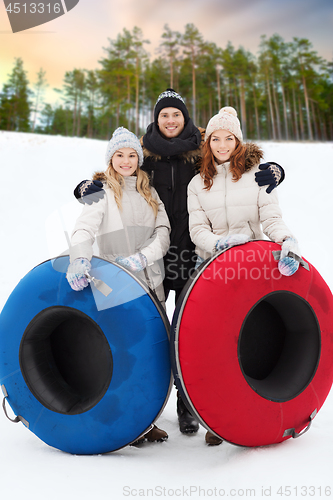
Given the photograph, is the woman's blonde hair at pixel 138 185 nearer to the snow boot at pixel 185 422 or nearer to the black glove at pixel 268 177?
the black glove at pixel 268 177

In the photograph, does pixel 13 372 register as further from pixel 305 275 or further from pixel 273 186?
pixel 273 186

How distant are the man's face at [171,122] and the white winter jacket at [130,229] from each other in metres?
0.50

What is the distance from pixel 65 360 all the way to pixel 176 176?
4.74ft

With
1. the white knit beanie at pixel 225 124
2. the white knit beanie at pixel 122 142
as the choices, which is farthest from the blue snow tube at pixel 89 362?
the white knit beanie at pixel 225 124

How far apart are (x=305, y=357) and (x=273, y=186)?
3.34 feet

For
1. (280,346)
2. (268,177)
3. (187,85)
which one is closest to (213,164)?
(268,177)

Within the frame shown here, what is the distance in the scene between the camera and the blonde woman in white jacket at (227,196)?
2061mm

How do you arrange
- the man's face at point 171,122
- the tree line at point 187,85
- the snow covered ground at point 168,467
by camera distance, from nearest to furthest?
the snow covered ground at point 168,467 < the man's face at point 171,122 < the tree line at point 187,85

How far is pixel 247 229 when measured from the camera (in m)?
2.10

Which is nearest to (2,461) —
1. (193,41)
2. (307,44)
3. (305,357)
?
(305,357)

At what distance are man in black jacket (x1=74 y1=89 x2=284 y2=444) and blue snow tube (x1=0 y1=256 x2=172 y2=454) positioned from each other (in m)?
0.65

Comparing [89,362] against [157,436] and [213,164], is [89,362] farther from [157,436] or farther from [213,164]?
[213,164]

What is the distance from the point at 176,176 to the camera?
2422 mm

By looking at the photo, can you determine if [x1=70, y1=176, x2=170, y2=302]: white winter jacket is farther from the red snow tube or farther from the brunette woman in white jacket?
the red snow tube
